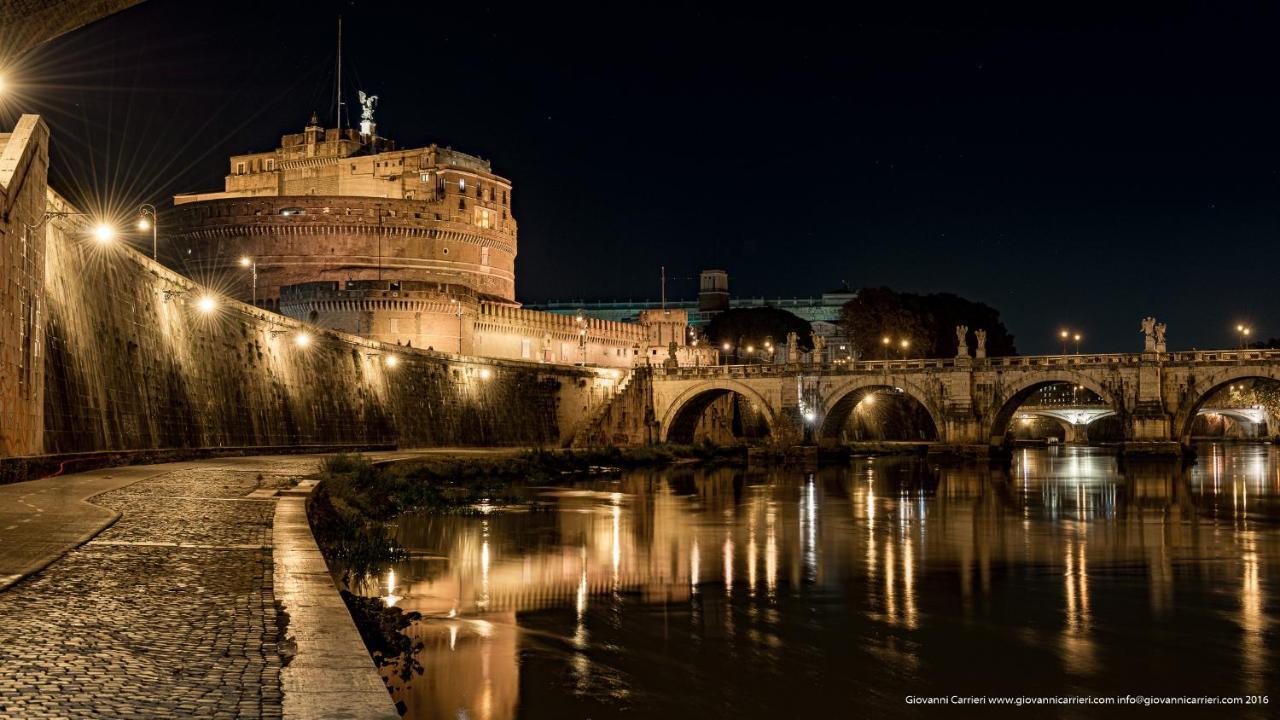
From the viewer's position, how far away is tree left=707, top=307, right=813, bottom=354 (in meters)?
101

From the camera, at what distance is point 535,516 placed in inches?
1092

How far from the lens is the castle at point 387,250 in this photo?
6719 centimetres

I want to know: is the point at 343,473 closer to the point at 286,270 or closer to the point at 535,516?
the point at 535,516

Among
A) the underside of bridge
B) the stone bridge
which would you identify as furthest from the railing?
the underside of bridge

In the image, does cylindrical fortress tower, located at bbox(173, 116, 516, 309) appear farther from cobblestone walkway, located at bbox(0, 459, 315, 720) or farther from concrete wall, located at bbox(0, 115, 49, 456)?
cobblestone walkway, located at bbox(0, 459, 315, 720)

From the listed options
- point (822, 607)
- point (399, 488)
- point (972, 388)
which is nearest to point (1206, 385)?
point (972, 388)

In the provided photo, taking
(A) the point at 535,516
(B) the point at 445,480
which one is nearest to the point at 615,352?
(B) the point at 445,480

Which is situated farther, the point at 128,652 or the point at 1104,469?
the point at 1104,469

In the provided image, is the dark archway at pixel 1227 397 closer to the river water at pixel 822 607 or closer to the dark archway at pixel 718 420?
the dark archway at pixel 718 420

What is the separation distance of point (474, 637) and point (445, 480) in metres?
21.3

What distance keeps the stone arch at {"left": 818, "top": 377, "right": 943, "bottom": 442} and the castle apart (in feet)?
64.6

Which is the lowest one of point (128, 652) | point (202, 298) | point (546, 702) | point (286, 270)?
point (546, 702)

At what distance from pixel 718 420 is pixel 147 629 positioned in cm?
7271

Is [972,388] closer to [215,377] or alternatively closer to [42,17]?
[215,377]
